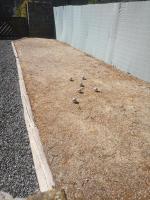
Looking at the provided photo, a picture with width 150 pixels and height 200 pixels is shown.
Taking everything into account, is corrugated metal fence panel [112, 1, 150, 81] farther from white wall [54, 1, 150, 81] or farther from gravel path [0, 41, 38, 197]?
gravel path [0, 41, 38, 197]

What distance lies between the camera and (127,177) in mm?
3629

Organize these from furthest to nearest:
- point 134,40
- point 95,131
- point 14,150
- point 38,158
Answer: point 134,40
point 95,131
point 14,150
point 38,158

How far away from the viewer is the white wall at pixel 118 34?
7949mm

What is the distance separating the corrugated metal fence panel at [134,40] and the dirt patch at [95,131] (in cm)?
41

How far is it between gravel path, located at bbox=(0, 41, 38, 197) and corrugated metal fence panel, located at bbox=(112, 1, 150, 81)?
11.7ft

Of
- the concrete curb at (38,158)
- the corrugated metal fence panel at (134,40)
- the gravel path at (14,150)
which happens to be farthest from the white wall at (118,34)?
the concrete curb at (38,158)

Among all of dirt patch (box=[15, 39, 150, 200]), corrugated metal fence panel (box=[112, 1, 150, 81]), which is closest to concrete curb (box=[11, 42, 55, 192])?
dirt patch (box=[15, 39, 150, 200])

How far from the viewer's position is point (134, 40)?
27.8ft

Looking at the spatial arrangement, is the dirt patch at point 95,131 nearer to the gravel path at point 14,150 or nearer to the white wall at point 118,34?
the gravel path at point 14,150

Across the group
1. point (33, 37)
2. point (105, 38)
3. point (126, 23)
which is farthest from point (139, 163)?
point (33, 37)

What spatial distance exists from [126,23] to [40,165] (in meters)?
6.58

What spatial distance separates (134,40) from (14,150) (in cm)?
556

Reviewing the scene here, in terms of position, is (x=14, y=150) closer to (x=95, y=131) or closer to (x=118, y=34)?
(x=95, y=131)

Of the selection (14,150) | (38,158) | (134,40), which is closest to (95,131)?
(38,158)
